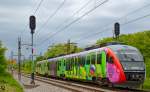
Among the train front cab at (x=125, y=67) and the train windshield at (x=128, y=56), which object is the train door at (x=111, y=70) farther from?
the train windshield at (x=128, y=56)

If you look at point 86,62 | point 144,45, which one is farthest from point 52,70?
point 144,45

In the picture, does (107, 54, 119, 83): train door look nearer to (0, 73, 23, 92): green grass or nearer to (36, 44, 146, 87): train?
(36, 44, 146, 87): train

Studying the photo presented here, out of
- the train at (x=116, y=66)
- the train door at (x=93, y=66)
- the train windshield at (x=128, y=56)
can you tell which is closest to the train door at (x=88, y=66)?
the train at (x=116, y=66)

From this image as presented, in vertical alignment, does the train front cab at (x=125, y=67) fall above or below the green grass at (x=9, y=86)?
above

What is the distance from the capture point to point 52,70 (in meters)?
62.1

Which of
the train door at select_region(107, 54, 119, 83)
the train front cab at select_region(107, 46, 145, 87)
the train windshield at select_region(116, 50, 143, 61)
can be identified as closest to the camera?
the train front cab at select_region(107, 46, 145, 87)

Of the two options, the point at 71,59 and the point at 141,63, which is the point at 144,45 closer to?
the point at 71,59

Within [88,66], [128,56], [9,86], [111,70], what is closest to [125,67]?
[128,56]

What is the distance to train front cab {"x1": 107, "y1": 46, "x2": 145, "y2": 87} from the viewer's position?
28.4 meters

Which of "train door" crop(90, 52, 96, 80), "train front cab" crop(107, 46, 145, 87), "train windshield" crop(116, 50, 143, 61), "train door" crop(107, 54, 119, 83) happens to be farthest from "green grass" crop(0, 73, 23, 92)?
"train windshield" crop(116, 50, 143, 61)

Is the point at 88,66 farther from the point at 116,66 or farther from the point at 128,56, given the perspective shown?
the point at 116,66

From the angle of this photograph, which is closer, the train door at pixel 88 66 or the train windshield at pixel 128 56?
the train windshield at pixel 128 56

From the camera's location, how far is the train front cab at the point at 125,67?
93.2 feet

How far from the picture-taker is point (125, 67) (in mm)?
28703
